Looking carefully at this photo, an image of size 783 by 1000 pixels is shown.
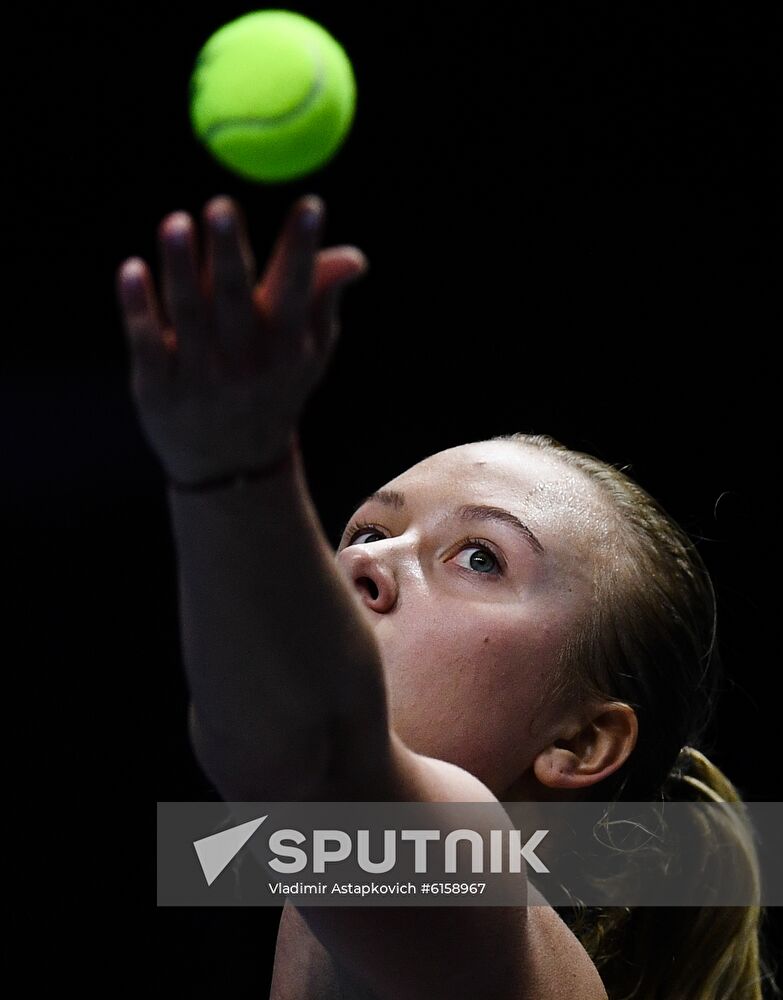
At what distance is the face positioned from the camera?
1323mm

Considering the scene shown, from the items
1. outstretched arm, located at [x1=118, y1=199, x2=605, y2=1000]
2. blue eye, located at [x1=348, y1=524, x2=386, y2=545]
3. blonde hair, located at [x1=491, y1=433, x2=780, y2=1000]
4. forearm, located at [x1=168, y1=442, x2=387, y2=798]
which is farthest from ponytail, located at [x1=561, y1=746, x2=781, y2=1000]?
forearm, located at [x1=168, y1=442, x2=387, y2=798]

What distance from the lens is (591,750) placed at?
1.45 m

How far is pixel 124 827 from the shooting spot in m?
2.36

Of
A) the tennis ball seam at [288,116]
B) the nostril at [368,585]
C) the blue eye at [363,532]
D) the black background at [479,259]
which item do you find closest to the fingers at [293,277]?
the tennis ball seam at [288,116]

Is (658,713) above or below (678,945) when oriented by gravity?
above

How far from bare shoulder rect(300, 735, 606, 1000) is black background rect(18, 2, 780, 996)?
121 cm

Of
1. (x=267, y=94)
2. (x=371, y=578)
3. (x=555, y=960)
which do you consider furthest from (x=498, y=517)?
(x=267, y=94)

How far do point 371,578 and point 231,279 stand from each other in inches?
25.1

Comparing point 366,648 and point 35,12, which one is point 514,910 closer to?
point 366,648

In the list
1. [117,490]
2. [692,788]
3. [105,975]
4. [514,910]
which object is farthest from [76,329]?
[514,910]

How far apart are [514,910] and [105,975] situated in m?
1.43

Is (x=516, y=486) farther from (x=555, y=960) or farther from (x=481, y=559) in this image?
(x=555, y=960)

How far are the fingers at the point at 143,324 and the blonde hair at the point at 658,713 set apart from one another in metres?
0.77

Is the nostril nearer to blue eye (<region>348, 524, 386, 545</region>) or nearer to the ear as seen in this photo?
blue eye (<region>348, 524, 386, 545</region>)
